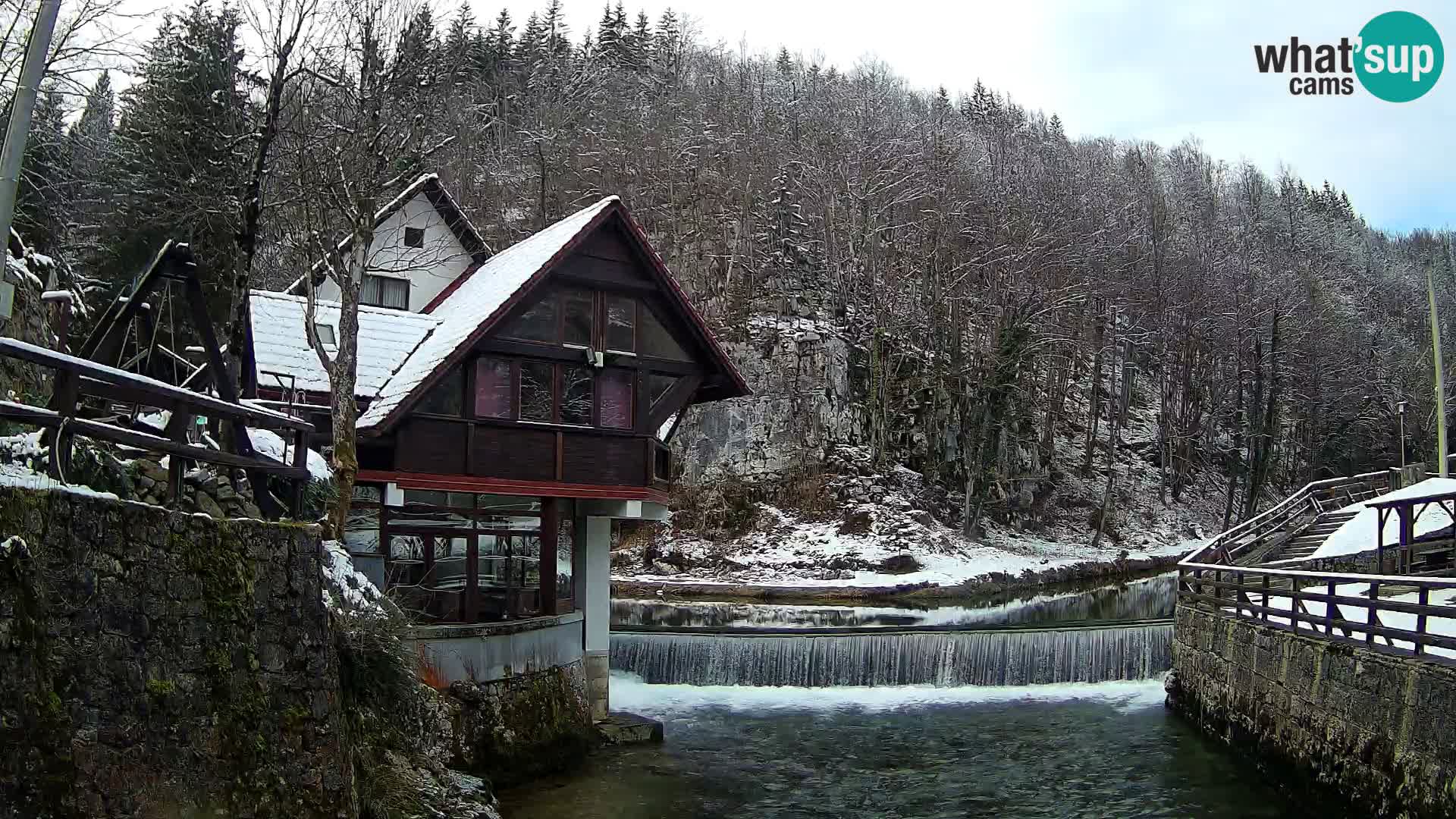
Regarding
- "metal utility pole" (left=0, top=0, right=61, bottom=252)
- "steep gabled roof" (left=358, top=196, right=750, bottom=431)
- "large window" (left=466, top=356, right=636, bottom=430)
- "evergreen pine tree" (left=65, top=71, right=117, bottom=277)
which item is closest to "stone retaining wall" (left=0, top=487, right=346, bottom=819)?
"metal utility pole" (left=0, top=0, right=61, bottom=252)

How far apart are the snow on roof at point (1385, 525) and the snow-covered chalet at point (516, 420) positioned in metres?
13.7

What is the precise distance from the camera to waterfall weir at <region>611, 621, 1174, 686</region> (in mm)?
23703

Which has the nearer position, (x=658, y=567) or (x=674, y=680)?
(x=674, y=680)

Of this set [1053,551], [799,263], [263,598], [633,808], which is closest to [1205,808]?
[633,808]

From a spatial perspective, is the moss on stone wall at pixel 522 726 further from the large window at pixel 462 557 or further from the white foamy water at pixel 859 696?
the white foamy water at pixel 859 696

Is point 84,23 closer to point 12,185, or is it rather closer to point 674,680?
point 12,185

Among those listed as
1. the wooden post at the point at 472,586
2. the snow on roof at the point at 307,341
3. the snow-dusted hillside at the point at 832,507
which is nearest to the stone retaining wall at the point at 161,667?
the wooden post at the point at 472,586

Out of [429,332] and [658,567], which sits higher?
[429,332]

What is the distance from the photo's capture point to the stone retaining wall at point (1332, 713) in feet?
39.8

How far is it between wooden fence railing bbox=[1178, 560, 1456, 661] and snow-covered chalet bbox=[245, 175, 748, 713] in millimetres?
9335

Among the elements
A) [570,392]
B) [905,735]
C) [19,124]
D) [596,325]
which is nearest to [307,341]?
[570,392]

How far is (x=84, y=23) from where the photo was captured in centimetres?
1488

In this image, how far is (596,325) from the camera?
19.5m

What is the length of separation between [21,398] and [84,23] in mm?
5974
